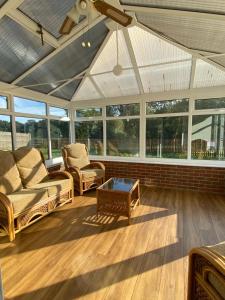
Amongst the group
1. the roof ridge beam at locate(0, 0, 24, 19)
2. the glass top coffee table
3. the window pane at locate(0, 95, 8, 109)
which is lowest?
the glass top coffee table

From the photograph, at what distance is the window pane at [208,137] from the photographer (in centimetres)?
428

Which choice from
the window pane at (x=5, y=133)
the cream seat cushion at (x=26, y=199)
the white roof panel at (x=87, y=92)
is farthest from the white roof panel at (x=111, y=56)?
the cream seat cushion at (x=26, y=199)

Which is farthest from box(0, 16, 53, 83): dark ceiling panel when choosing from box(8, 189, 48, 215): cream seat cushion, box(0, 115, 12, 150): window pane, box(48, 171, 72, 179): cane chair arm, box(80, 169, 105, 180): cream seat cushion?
box(80, 169, 105, 180): cream seat cushion

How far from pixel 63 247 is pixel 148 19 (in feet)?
10.6

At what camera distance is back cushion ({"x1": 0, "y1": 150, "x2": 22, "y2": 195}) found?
9.24ft

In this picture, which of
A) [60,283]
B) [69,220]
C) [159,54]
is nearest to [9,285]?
[60,283]

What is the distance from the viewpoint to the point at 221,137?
4277mm

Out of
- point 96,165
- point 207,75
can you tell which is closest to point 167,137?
point 207,75

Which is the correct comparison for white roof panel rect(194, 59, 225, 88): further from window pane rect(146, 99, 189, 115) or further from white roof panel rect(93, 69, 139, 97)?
white roof panel rect(93, 69, 139, 97)

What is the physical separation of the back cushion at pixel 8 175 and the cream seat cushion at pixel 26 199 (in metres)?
0.17

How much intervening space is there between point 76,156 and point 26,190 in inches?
69.2

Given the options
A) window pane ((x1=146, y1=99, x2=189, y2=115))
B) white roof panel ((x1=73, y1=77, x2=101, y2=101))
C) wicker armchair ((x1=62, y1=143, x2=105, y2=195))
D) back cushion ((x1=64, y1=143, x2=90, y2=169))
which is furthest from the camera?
white roof panel ((x1=73, y1=77, x2=101, y2=101))

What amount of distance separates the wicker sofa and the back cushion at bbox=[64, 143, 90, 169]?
808 millimetres

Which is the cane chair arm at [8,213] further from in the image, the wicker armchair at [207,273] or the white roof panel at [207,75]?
the white roof panel at [207,75]
